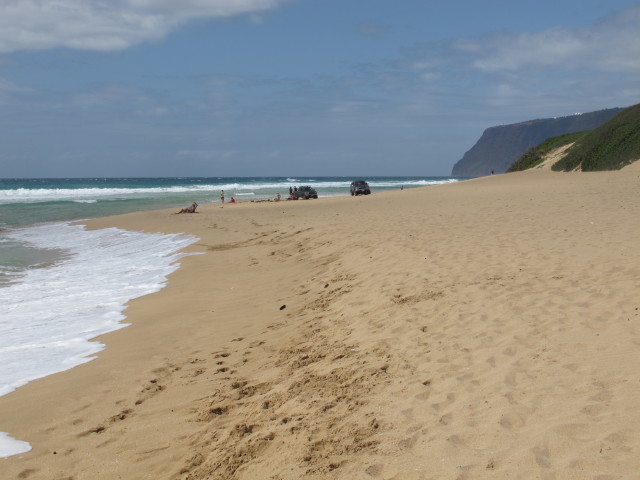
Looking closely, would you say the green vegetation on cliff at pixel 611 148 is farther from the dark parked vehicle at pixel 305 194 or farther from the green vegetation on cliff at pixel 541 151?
the dark parked vehicle at pixel 305 194

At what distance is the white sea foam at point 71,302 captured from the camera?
6.95 m

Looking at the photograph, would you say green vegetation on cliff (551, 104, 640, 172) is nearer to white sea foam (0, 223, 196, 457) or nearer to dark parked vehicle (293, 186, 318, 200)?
dark parked vehicle (293, 186, 318, 200)

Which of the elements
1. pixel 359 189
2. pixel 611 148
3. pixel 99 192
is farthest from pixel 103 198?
pixel 611 148

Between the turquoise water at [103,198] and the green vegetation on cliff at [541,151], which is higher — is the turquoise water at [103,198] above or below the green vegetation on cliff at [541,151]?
below

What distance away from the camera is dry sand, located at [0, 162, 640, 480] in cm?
372

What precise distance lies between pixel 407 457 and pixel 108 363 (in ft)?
14.4

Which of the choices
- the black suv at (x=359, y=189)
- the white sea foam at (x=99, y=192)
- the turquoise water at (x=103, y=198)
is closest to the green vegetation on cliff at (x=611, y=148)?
the black suv at (x=359, y=189)

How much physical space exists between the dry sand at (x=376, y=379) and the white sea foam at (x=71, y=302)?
391 millimetres

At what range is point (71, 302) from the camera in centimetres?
1005

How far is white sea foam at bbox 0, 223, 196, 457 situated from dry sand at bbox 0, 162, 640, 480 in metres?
0.39

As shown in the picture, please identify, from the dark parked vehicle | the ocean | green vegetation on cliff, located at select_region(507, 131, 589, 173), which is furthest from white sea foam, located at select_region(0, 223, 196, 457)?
green vegetation on cliff, located at select_region(507, 131, 589, 173)

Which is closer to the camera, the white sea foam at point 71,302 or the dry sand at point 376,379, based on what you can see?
the dry sand at point 376,379

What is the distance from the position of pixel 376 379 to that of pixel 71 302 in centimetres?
698

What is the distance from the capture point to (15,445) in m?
4.79
